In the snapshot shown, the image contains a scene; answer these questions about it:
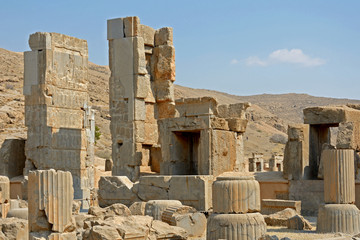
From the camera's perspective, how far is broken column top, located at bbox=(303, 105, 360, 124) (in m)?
13.8

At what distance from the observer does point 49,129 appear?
18891 mm

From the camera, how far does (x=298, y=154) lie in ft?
46.8

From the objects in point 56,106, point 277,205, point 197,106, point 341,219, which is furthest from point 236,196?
point 56,106

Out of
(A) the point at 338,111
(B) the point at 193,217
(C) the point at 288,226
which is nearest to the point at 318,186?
(A) the point at 338,111

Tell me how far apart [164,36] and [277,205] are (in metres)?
6.83

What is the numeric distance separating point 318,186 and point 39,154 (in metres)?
9.02

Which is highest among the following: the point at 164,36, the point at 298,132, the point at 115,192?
the point at 164,36

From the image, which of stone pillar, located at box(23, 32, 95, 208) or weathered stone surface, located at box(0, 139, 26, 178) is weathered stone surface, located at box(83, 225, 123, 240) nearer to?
stone pillar, located at box(23, 32, 95, 208)

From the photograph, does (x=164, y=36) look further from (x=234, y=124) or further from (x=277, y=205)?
(x=277, y=205)

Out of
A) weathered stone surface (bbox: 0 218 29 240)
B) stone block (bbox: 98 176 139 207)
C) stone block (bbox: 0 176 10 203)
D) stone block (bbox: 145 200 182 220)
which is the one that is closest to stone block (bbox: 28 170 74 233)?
weathered stone surface (bbox: 0 218 29 240)

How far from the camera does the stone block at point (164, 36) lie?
17.8 m

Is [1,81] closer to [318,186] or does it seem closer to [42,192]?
[318,186]

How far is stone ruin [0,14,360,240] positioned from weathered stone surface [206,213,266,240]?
1 cm

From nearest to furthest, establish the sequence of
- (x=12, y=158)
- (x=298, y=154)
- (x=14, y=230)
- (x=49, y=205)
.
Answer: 1. (x=49, y=205)
2. (x=14, y=230)
3. (x=298, y=154)
4. (x=12, y=158)
